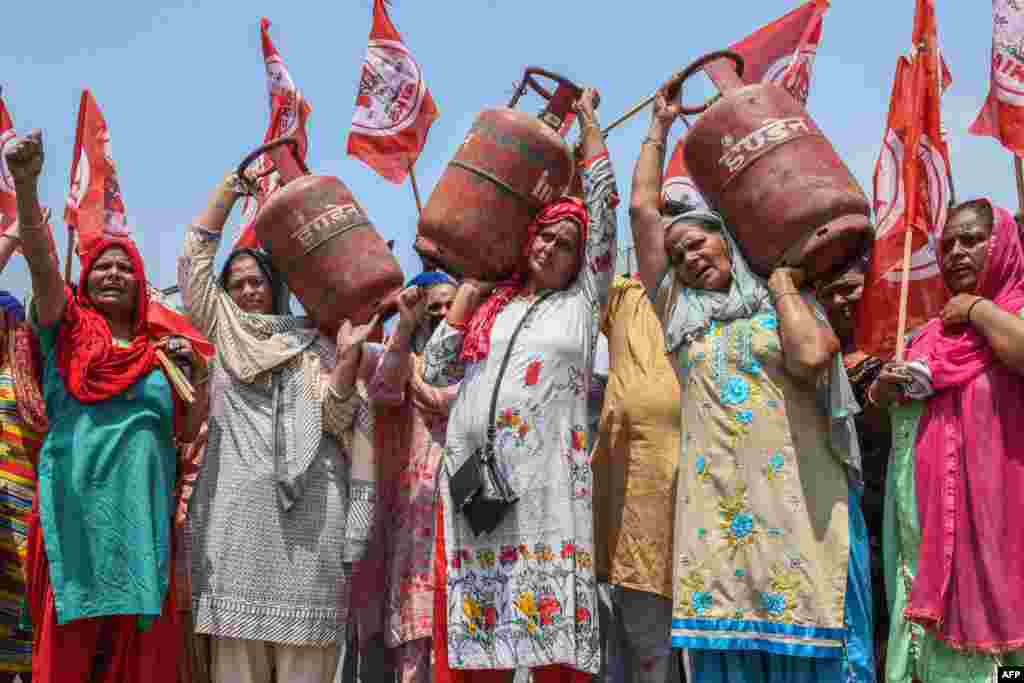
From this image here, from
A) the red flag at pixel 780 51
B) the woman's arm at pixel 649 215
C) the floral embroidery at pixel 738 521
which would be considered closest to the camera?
the floral embroidery at pixel 738 521

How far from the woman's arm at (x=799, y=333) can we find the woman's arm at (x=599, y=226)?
2.13 feet

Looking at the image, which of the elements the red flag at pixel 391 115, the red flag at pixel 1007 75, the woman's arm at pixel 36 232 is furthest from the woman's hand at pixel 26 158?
the red flag at pixel 1007 75

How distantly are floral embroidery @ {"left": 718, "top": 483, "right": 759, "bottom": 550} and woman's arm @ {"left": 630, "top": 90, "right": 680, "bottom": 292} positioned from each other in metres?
0.83

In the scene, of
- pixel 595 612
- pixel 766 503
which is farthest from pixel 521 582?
pixel 766 503

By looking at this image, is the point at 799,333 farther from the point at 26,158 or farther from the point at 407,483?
the point at 26,158

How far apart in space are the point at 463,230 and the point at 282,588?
151cm

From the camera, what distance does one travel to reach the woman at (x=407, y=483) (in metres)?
5.00

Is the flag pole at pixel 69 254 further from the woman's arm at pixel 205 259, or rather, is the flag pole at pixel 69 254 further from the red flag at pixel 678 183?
the red flag at pixel 678 183

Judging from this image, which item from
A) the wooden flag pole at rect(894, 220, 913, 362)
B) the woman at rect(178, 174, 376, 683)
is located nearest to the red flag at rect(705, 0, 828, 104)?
the wooden flag pole at rect(894, 220, 913, 362)

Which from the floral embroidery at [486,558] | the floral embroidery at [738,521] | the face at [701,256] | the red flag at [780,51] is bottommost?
the floral embroidery at [486,558]

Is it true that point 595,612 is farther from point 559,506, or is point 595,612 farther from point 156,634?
point 156,634

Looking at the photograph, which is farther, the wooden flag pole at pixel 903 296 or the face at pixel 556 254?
the face at pixel 556 254

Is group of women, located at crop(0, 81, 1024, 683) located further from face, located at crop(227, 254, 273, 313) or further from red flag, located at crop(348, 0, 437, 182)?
red flag, located at crop(348, 0, 437, 182)

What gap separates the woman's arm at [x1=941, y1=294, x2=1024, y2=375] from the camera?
4090 mm
